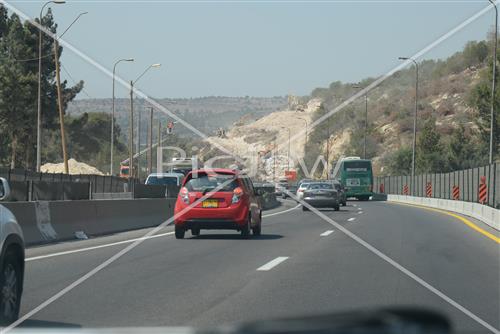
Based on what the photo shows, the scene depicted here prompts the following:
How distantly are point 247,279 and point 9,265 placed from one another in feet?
16.4

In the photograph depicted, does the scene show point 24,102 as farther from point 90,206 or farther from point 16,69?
point 90,206

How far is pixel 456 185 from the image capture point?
56.9 meters

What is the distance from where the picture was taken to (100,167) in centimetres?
12631

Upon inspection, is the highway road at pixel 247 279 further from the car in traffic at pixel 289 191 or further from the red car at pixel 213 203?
the car in traffic at pixel 289 191

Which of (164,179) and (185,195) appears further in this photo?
(164,179)

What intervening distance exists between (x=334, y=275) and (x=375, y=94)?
16869 centimetres

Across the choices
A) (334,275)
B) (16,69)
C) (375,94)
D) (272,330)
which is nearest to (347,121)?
(375,94)

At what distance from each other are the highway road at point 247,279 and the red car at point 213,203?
456 mm

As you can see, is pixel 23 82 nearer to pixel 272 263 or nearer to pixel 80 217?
pixel 80 217

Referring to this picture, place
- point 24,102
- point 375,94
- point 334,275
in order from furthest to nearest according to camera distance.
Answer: point 375,94 < point 24,102 < point 334,275

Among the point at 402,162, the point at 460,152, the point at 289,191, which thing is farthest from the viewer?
the point at 402,162

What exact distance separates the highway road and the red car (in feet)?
1.50

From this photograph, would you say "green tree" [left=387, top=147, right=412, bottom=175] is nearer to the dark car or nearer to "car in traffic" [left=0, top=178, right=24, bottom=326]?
the dark car

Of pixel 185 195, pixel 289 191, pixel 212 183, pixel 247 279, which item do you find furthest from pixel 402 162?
pixel 247 279
